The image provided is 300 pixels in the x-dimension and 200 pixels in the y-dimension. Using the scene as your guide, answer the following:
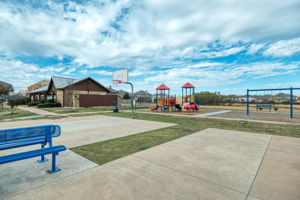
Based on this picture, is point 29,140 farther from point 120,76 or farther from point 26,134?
point 120,76

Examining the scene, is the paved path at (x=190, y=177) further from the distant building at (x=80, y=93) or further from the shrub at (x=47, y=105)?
the shrub at (x=47, y=105)

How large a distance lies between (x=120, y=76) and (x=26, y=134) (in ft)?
38.1

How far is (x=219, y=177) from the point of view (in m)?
2.79

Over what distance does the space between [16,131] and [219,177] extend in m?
4.08

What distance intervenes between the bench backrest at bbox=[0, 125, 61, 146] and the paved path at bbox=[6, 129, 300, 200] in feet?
3.95

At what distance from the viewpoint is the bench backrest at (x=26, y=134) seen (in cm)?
286

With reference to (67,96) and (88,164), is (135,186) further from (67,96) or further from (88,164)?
(67,96)

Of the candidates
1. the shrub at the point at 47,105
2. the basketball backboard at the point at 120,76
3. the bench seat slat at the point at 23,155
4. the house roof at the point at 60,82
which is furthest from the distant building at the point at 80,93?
the bench seat slat at the point at 23,155

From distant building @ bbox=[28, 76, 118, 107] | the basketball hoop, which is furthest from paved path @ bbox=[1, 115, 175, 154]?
distant building @ bbox=[28, 76, 118, 107]

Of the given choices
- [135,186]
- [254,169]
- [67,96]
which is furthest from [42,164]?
[67,96]

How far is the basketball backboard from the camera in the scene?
13.5 meters

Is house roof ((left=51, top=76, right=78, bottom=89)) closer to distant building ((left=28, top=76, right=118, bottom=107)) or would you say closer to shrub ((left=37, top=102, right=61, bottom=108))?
distant building ((left=28, top=76, right=118, bottom=107))

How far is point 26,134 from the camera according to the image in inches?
123

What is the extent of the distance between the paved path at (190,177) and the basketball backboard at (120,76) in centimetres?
1015
